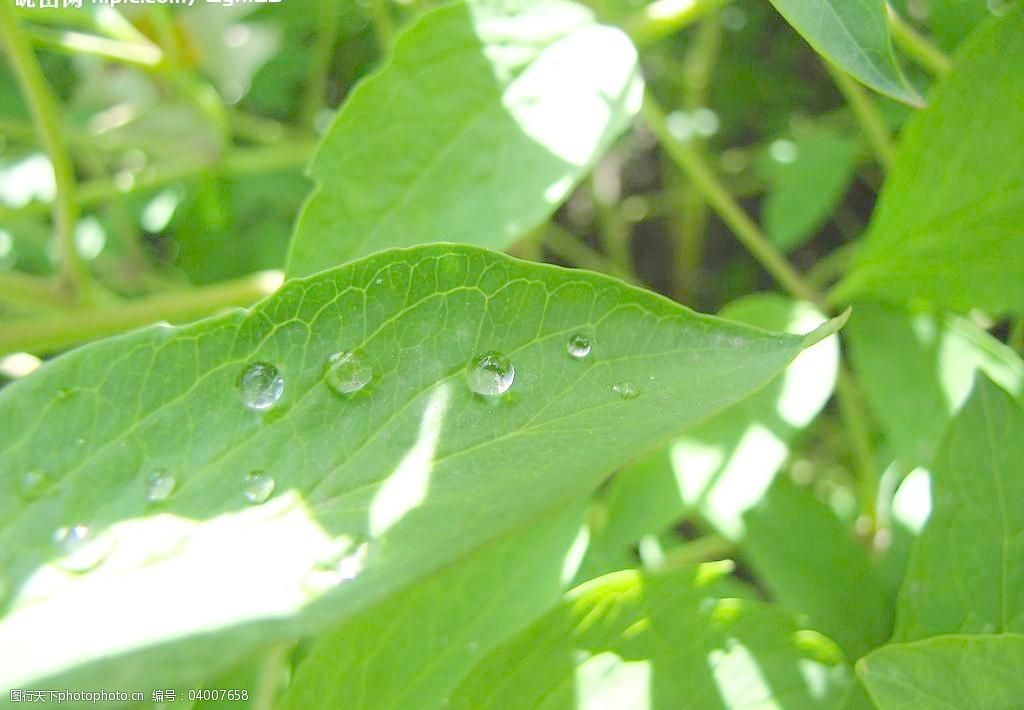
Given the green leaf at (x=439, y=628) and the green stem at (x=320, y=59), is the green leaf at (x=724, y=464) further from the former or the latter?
the green stem at (x=320, y=59)

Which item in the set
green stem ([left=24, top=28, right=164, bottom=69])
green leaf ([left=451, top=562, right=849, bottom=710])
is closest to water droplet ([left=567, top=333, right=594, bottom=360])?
green leaf ([left=451, top=562, right=849, bottom=710])

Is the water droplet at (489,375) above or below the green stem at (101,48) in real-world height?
below

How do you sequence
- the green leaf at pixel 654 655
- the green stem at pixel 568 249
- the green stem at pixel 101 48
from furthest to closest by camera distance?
the green stem at pixel 568 249
the green stem at pixel 101 48
the green leaf at pixel 654 655

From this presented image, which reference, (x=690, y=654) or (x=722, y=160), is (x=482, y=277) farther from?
(x=722, y=160)

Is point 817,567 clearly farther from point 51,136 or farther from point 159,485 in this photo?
point 51,136

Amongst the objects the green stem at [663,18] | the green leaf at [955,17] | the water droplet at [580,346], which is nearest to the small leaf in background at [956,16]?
the green leaf at [955,17]

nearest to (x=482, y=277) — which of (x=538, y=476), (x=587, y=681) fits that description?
(x=538, y=476)

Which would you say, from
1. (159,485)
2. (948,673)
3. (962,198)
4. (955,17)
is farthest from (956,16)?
(159,485)

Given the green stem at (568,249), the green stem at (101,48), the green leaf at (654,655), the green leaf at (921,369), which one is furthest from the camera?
the green stem at (568,249)
